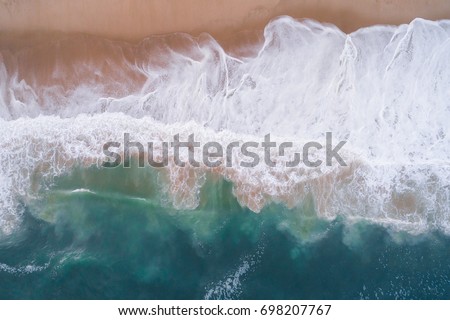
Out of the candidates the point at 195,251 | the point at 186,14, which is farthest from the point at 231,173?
the point at 186,14

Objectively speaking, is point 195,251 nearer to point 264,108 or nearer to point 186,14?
point 264,108

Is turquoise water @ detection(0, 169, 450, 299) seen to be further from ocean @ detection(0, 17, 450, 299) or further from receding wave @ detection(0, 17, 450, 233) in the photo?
receding wave @ detection(0, 17, 450, 233)

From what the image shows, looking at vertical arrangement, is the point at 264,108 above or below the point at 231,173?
above

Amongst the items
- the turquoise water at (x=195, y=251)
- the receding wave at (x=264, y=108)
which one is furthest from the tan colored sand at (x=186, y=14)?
the turquoise water at (x=195, y=251)

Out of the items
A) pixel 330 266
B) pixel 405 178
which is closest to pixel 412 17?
pixel 405 178

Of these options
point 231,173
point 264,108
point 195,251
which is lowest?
point 195,251

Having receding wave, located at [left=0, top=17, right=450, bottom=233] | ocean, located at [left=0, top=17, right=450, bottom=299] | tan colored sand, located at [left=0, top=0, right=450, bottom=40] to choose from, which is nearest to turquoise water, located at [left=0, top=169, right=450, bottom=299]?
ocean, located at [left=0, top=17, right=450, bottom=299]
